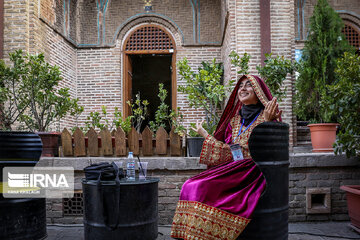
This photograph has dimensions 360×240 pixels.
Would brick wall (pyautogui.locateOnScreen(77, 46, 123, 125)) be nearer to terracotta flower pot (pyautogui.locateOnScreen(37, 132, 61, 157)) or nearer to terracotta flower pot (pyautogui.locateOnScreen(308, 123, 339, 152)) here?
terracotta flower pot (pyautogui.locateOnScreen(37, 132, 61, 157))

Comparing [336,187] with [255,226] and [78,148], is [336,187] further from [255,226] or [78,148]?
[78,148]

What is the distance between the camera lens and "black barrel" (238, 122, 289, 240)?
7.67ft

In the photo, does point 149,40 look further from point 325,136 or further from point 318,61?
point 325,136

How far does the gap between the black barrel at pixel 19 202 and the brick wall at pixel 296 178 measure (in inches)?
72.4

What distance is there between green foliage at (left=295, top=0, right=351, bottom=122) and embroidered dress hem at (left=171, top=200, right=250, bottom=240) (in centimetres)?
526

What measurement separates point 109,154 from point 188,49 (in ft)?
20.3

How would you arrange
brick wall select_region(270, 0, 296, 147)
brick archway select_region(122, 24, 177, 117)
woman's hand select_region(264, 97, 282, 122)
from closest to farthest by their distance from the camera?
1. woman's hand select_region(264, 97, 282, 122)
2. brick wall select_region(270, 0, 296, 147)
3. brick archway select_region(122, 24, 177, 117)

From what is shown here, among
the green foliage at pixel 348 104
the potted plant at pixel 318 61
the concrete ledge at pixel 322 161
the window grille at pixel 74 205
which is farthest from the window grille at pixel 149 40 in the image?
the green foliage at pixel 348 104

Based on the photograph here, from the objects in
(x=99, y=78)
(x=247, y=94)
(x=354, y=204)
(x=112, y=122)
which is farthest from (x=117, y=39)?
(x=354, y=204)

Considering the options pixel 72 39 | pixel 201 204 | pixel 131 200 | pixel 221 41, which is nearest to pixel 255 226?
pixel 201 204

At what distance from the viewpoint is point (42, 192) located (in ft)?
9.04

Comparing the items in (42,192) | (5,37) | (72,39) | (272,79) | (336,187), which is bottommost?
(336,187)

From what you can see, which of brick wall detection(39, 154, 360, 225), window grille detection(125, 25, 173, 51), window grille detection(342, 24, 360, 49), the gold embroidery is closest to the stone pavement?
brick wall detection(39, 154, 360, 225)

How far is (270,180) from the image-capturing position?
2.34 m
